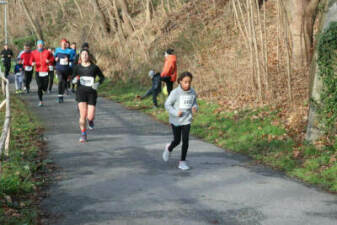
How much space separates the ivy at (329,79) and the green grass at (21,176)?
4974 mm

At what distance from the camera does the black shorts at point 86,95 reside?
1025cm

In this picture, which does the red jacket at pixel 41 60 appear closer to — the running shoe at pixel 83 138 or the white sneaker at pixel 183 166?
the running shoe at pixel 83 138

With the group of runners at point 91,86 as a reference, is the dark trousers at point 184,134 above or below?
below

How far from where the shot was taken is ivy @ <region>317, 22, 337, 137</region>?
341 inches

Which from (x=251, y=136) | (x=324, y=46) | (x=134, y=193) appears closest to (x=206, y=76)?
(x=251, y=136)

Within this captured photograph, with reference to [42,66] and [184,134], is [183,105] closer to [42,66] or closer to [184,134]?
[184,134]

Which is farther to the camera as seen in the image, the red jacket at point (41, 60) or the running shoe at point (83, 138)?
the red jacket at point (41, 60)

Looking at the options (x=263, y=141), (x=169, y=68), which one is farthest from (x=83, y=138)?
(x=169, y=68)

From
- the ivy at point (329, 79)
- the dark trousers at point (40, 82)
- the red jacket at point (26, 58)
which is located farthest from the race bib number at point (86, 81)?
the red jacket at point (26, 58)

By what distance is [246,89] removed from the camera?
44.8 feet

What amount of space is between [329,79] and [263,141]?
6.07 ft

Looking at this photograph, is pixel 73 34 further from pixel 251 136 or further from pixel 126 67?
pixel 251 136

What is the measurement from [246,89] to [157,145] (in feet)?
15.1

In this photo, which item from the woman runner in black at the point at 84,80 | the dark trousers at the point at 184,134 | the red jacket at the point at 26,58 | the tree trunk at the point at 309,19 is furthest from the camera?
the red jacket at the point at 26,58
